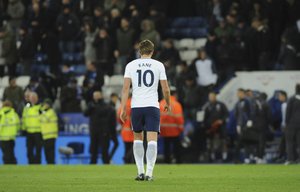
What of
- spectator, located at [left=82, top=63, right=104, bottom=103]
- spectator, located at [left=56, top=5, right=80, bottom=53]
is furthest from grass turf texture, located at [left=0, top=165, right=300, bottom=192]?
spectator, located at [left=56, top=5, right=80, bottom=53]

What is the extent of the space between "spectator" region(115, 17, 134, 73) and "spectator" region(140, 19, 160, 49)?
2.88 feet

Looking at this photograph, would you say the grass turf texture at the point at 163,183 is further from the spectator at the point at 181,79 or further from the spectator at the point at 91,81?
the spectator at the point at 91,81

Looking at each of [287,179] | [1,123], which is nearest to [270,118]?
[1,123]

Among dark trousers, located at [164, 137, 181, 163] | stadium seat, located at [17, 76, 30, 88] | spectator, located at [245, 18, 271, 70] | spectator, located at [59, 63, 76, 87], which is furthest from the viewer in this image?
stadium seat, located at [17, 76, 30, 88]

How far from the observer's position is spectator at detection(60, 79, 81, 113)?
105ft

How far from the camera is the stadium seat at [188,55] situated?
3322 cm

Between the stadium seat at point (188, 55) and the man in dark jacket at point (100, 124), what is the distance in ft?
17.6

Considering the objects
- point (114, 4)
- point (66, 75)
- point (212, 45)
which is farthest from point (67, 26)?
point (212, 45)

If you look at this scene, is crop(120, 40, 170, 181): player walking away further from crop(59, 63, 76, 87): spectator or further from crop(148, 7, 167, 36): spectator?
crop(59, 63, 76, 87): spectator

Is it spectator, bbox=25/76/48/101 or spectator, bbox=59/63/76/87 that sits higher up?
spectator, bbox=59/63/76/87

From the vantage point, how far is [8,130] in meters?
28.3

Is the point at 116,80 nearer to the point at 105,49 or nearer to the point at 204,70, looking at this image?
the point at 105,49

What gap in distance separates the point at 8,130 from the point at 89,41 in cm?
654

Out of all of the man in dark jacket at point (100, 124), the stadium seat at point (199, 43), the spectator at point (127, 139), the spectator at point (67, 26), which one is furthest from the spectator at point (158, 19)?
the spectator at point (127, 139)
